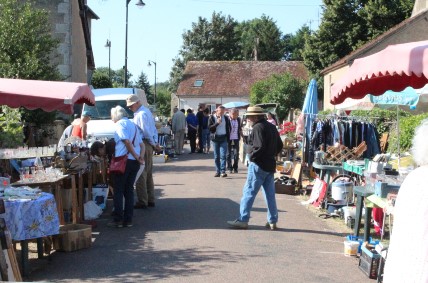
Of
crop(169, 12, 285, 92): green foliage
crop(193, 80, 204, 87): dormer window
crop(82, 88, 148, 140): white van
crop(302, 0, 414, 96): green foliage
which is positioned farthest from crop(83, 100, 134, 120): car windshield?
crop(169, 12, 285, 92): green foliage

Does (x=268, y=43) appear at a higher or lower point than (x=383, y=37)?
higher

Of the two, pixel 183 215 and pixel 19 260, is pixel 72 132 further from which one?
pixel 19 260

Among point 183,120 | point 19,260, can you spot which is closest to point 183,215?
point 19,260

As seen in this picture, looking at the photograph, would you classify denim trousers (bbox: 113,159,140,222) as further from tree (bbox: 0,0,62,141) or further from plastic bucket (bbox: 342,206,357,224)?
tree (bbox: 0,0,62,141)

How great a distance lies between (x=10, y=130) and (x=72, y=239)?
4.56 m

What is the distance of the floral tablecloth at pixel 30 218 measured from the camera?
21.8 ft

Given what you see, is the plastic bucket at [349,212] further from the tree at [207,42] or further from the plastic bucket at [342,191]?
the tree at [207,42]

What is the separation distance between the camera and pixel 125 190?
371 inches

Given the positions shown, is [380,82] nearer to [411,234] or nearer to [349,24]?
[411,234]

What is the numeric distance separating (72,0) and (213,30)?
48365 mm

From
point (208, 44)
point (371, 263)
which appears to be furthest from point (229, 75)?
point (371, 263)

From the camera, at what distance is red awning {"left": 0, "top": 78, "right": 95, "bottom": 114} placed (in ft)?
29.8

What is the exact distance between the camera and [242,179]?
15.9 meters

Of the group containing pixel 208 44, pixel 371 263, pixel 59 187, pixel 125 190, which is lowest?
pixel 371 263
